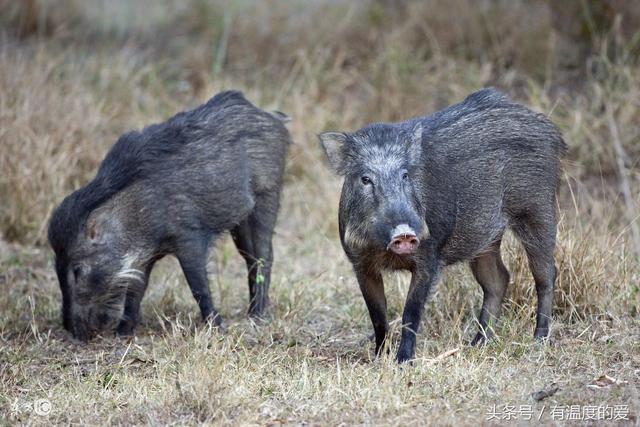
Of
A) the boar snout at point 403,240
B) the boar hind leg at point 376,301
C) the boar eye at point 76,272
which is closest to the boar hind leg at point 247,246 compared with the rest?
the boar eye at point 76,272

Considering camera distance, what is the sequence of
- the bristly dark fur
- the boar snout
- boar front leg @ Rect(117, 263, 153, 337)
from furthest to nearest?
boar front leg @ Rect(117, 263, 153, 337) → the bristly dark fur → the boar snout

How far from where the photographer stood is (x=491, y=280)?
6.04 metres

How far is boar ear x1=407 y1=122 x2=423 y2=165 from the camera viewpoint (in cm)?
535

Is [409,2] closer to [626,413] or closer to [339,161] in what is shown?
[339,161]

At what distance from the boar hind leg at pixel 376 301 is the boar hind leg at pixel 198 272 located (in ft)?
3.69

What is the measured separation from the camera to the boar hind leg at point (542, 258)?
5.81 metres

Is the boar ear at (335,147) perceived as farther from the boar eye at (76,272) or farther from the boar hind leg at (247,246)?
the boar eye at (76,272)

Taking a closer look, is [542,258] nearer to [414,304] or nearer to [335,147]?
[414,304]

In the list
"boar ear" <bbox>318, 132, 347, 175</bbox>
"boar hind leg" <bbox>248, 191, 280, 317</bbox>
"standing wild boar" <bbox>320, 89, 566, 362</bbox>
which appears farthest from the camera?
"boar hind leg" <bbox>248, 191, 280, 317</bbox>

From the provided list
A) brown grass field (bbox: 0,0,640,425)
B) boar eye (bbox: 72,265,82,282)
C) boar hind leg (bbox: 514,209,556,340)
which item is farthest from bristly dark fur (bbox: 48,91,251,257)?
boar hind leg (bbox: 514,209,556,340)

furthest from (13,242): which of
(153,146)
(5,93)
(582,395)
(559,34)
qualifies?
(559,34)

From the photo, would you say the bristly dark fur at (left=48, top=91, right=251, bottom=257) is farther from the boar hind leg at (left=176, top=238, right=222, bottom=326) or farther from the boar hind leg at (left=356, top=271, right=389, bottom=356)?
the boar hind leg at (left=356, top=271, right=389, bottom=356)

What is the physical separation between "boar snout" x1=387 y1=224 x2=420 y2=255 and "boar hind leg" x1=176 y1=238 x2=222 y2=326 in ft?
5.76

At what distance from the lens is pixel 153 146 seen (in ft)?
21.0
